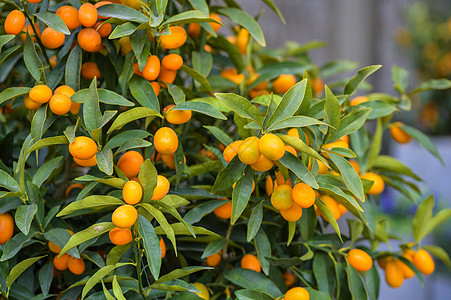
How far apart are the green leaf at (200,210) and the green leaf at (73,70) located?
146mm

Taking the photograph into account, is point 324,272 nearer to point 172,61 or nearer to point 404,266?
point 404,266

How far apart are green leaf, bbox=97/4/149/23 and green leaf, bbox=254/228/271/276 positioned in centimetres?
21

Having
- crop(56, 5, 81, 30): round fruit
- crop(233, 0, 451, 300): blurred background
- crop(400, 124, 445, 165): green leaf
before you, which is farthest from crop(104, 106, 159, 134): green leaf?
crop(233, 0, 451, 300): blurred background

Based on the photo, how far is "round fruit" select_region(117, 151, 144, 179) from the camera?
373 mm

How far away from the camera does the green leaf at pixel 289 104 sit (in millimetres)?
344

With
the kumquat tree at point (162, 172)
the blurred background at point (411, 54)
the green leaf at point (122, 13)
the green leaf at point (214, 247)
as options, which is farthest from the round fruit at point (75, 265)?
the blurred background at point (411, 54)

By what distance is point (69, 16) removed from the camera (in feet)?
1.27

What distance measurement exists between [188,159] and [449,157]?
45.0 inches

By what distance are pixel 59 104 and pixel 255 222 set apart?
18 centimetres

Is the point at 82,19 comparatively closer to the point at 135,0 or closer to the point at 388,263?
the point at 135,0

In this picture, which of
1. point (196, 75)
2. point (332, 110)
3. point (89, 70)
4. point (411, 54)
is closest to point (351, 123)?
point (332, 110)

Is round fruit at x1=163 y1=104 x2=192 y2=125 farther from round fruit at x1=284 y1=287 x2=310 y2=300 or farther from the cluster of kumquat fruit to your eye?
the cluster of kumquat fruit

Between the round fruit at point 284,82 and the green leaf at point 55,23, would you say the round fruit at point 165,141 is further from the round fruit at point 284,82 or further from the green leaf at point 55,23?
the round fruit at point 284,82

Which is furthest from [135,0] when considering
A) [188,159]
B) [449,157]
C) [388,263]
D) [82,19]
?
[449,157]
